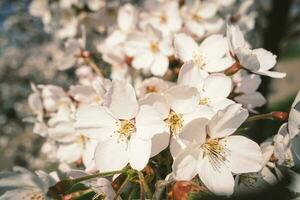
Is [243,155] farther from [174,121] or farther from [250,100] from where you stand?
[250,100]

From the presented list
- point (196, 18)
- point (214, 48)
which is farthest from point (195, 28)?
point (214, 48)

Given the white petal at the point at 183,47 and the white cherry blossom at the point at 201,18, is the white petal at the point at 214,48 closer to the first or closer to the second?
the white petal at the point at 183,47

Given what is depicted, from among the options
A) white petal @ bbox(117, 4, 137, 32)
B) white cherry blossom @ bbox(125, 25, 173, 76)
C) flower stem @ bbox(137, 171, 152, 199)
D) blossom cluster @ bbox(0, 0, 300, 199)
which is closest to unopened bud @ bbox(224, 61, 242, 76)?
blossom cluster @ bbox(0, 0, 300, 199)

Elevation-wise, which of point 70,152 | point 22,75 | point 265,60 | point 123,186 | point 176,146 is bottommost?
point 22,75

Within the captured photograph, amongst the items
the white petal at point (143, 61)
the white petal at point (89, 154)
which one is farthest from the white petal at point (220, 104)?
the white petal at point (143, 61)

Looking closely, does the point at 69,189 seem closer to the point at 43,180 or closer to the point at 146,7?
the point at 43,180

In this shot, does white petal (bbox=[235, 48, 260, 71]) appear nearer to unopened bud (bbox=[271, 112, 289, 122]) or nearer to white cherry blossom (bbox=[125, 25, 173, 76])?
unopened bud (bbox=[271, 112, 289, 122])
